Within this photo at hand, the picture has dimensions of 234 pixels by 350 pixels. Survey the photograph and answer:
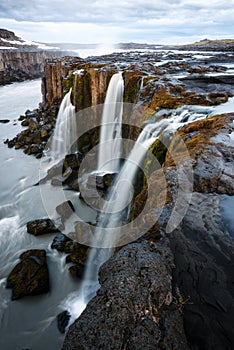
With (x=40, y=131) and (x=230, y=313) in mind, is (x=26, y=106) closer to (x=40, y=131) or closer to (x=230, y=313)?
(x=40, y=131)

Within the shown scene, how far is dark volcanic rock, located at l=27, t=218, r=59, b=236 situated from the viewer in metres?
9.70

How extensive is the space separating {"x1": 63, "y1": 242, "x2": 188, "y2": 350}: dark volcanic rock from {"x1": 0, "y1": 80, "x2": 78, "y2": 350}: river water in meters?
4.14

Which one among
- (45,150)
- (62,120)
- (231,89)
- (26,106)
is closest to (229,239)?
(231,89)

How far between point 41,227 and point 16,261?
1.55 metres

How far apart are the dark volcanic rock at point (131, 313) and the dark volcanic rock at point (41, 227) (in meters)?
6.52

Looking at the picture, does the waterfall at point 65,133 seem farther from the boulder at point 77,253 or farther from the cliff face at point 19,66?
the cliff face at point 19,66

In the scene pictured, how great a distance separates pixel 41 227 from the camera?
9.73 metres

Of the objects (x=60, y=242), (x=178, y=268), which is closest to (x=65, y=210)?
(x=60, y=242)

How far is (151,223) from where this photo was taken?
4.55m

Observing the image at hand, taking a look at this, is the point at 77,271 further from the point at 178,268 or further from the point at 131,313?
the point at 131,313

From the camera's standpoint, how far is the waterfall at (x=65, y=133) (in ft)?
57.4

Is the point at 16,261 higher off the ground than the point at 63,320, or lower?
lower

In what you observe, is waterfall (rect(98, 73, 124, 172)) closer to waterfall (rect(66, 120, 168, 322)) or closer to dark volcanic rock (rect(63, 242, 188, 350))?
waterfall (rect(66, 120, 168, 322))

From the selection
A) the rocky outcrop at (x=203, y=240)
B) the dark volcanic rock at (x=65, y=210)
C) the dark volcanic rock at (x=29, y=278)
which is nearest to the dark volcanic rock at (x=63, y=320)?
the dark volcanic rock at (x=29, y=278)
